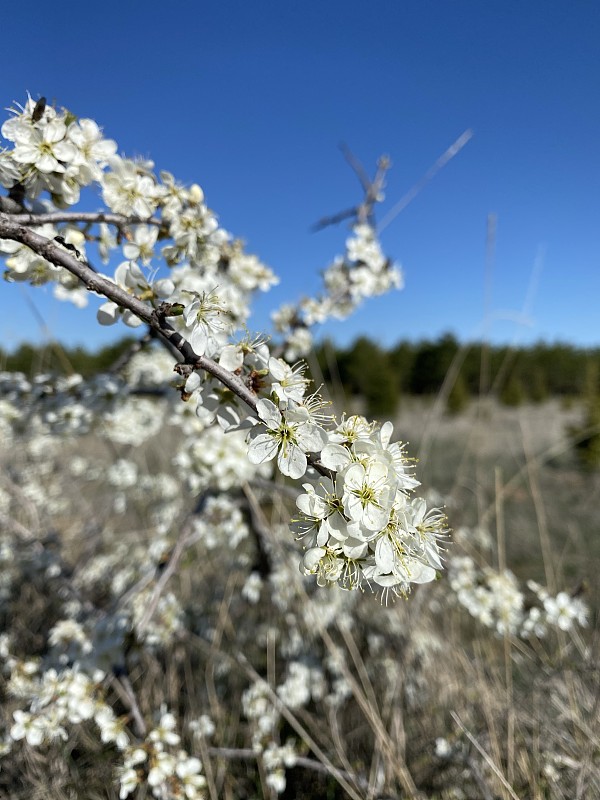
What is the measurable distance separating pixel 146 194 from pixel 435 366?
14013 millimetres

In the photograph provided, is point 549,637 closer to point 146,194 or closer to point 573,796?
point 573,796

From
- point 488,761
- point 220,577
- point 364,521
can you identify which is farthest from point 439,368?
point 364,521

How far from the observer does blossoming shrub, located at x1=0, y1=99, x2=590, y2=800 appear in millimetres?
650

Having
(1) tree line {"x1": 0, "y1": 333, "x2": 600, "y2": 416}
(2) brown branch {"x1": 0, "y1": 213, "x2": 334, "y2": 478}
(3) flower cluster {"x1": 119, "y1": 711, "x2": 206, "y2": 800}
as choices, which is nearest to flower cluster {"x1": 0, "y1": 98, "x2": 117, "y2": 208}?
(2) brown branch {"x1": 0, "y1": 213, "x2": 334, "y2": 478}

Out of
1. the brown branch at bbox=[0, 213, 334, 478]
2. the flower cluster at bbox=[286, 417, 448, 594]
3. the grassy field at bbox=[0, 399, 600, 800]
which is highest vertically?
the brown branch at bbox=[0, 213, 334, 478]

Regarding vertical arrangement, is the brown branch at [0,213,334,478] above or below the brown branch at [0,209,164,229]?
below

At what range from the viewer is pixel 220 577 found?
8.28 feet

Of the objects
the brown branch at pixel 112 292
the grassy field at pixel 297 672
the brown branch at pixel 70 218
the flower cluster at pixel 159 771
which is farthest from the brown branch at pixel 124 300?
the flower cluster at pixel 159 771

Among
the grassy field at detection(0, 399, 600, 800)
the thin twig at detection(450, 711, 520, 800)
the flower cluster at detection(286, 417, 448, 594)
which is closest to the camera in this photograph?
the flower cluster at detection(286, 417, 448, 594)

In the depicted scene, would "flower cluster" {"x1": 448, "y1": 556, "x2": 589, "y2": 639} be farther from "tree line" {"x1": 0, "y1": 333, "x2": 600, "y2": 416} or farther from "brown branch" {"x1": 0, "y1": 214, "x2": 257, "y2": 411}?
"tree line" {"x1": 0, "y1": 333, "x2": 600, "y2": 416}

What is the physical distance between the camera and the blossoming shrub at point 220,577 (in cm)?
65

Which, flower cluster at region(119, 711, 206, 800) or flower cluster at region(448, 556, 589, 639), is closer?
flower cluster at region(119, 711, 206, 800)

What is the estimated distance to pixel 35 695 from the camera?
1.17 meters

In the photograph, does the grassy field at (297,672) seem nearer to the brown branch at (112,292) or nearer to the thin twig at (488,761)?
the thin twig at (488,761)
